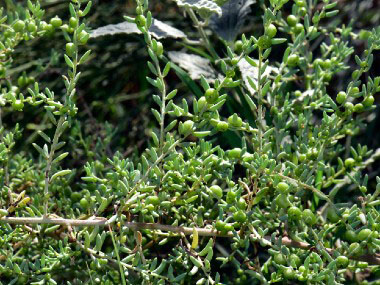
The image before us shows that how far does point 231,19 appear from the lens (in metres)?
1.70

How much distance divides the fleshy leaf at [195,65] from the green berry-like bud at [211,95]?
0.60 m

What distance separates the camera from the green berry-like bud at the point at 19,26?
4.62 ft

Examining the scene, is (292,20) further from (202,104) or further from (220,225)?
(220,225)

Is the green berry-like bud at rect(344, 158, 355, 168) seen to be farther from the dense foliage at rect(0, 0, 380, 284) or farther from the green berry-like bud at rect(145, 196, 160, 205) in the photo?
the green berry-like bud at rect(145, 196, 160, 205)

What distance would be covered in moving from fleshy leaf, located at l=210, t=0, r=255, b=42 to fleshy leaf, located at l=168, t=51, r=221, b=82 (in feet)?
0.39

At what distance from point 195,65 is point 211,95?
686mm

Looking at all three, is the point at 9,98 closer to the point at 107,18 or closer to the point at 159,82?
the point at 159,82

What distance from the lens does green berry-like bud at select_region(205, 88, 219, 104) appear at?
114 centimetres

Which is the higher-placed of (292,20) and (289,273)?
(292,20)

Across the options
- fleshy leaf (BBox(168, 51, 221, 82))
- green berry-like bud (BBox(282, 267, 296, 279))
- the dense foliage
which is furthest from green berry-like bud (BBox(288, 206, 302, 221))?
fleshy leaf (BBox(168, 51, 221, 82))

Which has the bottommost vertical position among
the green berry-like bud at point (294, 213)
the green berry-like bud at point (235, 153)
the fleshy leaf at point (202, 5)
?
the green berry-like bud at point (294, 213)

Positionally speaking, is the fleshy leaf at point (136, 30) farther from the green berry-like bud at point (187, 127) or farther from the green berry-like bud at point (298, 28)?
the green berry-like bud at point (187, 127)

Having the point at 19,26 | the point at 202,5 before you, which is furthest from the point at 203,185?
the point at 19,26

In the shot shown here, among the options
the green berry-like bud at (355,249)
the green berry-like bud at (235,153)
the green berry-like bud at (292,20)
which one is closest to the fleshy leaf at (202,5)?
the green berry-like bud at (292,20)
